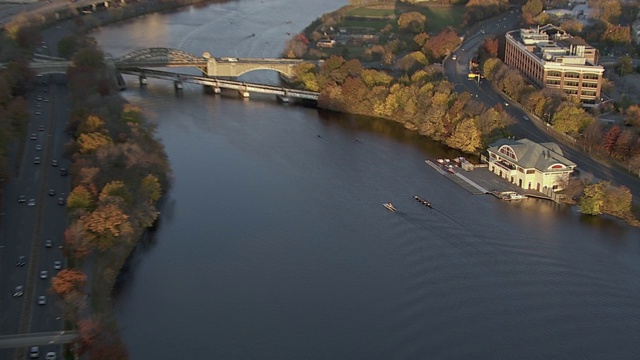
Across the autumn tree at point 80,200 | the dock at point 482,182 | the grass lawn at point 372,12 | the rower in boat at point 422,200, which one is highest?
the autumn tree at point 80,200

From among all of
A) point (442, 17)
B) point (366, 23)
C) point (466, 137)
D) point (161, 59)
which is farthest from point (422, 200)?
point (442, 17)

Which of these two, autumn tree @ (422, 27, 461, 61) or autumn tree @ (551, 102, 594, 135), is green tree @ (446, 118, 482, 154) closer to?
autumn tree @ (551, 102, 594, 135)

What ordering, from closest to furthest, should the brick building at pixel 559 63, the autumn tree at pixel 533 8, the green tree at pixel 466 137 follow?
the green tree at pixel 466 137 < the brick building at pixel 559 63 < the autumn tree at pixel 533 8

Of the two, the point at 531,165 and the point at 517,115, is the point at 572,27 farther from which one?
the point at 531,165

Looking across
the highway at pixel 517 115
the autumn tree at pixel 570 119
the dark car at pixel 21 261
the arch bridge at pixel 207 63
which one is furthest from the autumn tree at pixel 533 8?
the dark car at pixel 21 261

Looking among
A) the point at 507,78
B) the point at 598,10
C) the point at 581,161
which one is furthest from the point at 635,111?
the point at 598,10

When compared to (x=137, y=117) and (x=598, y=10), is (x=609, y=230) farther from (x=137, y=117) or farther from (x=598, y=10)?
(x=598, y=10)

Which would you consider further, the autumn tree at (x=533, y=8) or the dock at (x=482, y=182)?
the autumn tree at (x=533, y=8)

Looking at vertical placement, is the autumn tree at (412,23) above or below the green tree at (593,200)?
above

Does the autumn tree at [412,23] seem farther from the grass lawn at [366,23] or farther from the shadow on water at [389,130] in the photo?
the shadow on water at [389,130]
